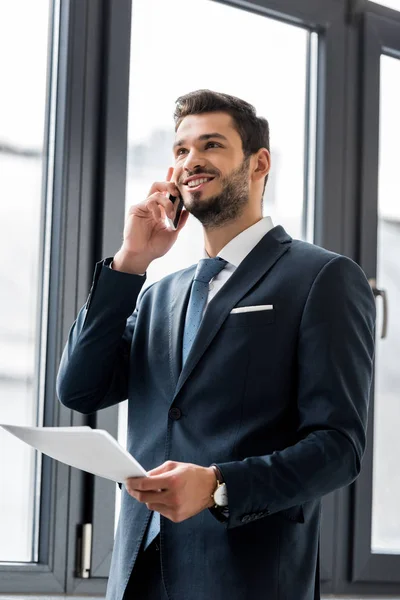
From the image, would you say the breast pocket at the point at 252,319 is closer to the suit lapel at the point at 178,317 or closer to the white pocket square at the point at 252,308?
the white pocket square at the point at 252,308

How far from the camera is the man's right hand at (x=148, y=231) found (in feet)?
5.86

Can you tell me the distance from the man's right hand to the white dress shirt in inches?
4.7

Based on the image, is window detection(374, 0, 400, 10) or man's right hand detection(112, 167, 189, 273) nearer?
man's right hand detection(112, 167, 189, 273)

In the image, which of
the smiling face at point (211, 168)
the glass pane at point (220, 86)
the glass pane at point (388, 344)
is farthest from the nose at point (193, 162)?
the glass pane at point (388, 344)

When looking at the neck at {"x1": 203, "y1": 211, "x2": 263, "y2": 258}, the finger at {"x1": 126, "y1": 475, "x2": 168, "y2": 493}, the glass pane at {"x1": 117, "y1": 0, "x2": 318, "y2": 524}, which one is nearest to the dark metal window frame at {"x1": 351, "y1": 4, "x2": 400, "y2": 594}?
the glass pane at {"x1": 117, "y1": 0, "x2": 318, "y2": 524}

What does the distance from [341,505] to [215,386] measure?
124cm

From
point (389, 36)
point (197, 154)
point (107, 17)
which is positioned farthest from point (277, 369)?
point (389, 36)

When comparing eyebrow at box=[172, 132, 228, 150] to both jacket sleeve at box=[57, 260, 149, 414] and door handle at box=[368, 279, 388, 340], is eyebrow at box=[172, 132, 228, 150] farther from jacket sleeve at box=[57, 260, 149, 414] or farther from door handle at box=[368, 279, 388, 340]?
door handle at box=[368, 279, 388, 340]

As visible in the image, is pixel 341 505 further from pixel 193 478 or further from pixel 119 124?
pixel 193 478

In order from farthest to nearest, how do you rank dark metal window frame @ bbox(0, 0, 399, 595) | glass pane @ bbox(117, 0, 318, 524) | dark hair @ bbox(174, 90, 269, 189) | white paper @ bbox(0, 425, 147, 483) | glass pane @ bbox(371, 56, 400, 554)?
1. glass pane @ bbox(371, 56, 400, 554)
2. glass pane @ bbox(117, 0, 318, 524)
3. dark metal window frame @ bbox(0, 0, 399, 595)
4. dark hair @ bbox(174, 90, 269, 189)
5. white paper @ bbox(0, 425, 147, 483)

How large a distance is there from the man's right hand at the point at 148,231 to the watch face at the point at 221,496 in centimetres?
48

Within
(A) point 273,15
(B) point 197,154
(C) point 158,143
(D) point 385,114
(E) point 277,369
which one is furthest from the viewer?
(D) point 385,114

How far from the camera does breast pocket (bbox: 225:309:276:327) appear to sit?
1655 millimetres

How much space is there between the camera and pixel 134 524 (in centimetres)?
166
